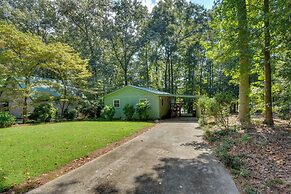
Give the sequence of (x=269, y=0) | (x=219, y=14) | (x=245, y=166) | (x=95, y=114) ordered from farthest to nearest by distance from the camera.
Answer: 1. (x=95, y=114)
2. (x=219, y=14)
3. (x=269, y=0)
4. (x=245, y=166)

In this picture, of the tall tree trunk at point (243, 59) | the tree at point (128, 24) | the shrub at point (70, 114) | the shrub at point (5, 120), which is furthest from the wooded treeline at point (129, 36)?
the tall tree trunk at point (243, 59)

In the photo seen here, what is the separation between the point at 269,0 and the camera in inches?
320

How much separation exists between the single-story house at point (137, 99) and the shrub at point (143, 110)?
2.27ft

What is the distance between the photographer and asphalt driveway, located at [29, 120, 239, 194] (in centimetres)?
393

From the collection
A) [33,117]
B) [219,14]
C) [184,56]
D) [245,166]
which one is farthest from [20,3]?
[245,166]

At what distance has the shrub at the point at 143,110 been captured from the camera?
17.8 m

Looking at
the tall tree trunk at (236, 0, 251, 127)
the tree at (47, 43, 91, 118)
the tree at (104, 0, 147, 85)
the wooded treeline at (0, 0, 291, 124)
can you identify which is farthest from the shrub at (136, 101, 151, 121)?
the tree at (104, 0, 147, 85)

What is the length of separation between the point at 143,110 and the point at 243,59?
10.5 meters

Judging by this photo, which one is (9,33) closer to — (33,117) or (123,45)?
(33,117)

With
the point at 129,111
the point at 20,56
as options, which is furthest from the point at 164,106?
the point at 20,56

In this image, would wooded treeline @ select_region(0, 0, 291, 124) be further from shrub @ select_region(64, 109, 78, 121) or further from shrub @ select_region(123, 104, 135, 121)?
shrub @ select_region(123, 104, 135, 121)

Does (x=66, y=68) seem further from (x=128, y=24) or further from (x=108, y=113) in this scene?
(x=128, y=24)

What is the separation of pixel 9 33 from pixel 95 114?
998cm

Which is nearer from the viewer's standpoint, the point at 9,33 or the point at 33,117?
the point at 9,33
